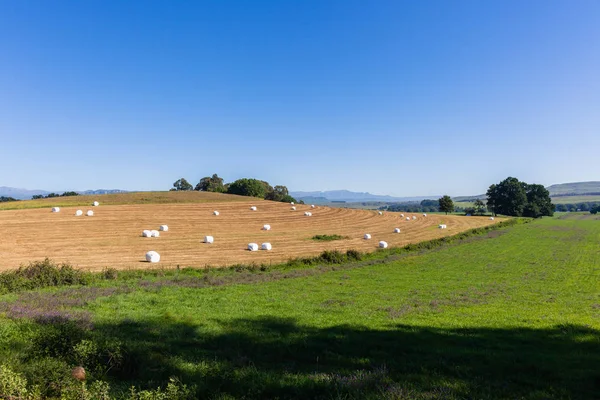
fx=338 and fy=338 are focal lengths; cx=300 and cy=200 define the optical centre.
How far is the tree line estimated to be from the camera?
128 metres

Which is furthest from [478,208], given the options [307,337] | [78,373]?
[78,373]

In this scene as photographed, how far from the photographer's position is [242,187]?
128m

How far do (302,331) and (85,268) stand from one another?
21866 mm

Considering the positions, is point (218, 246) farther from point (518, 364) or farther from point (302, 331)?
point (518, 364)

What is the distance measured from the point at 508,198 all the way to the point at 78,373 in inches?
5397

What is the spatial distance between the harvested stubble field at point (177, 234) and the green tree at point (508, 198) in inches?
2551

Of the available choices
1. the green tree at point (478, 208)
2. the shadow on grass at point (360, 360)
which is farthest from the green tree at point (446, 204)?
the shadow on grass at point (360, 360)

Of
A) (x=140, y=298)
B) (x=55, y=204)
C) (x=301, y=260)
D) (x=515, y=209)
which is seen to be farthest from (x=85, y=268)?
(x=515, y=209)

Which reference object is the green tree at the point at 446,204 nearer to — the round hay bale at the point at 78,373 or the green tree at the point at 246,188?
the green tree at the point at 246,188

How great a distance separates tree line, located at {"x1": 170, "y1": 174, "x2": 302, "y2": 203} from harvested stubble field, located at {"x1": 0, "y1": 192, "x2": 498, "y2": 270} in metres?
51.7

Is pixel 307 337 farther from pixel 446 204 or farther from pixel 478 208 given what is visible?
pixel 478 208

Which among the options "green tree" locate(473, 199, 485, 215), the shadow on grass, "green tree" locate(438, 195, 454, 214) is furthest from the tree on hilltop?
the shadow on grass

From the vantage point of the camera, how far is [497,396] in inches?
284

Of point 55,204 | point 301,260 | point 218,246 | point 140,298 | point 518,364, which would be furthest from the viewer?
point 55,204
